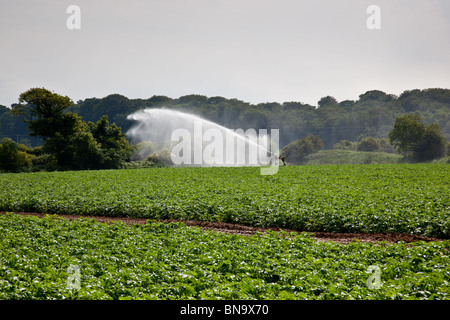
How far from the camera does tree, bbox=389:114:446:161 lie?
75625 mm

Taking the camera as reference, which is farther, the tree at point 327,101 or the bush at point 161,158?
the tree at point 327,101

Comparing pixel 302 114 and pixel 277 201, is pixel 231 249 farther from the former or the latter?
pixel 302 114

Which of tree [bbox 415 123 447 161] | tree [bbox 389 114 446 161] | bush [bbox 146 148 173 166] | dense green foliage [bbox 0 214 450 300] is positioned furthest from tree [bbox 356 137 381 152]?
dense green foliage [bbox 0 214 450 300]

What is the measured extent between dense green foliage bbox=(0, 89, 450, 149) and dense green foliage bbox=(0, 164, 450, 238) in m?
99.1

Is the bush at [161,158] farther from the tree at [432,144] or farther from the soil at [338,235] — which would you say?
the tree at [432,144]

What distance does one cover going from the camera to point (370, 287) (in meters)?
8.19

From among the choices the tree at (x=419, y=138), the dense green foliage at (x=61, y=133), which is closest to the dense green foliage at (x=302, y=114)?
the tree at (x=419, y=138)

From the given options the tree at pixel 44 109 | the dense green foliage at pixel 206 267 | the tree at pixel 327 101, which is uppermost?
the tree at pixel 327 101

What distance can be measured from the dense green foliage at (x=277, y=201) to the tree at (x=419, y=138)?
169 feet

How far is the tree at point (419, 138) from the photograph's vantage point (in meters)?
75.6

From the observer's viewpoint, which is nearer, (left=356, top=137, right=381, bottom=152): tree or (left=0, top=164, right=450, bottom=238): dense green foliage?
(left=0, top=164, right=450, bottom=238): dense green foliage

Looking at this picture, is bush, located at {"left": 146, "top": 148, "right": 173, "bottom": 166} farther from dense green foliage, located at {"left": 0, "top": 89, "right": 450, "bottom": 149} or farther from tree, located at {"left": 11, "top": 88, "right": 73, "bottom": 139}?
dense green foliage, located at {"left": 0, "top": 89, "right": 450, "bottom": 149}
